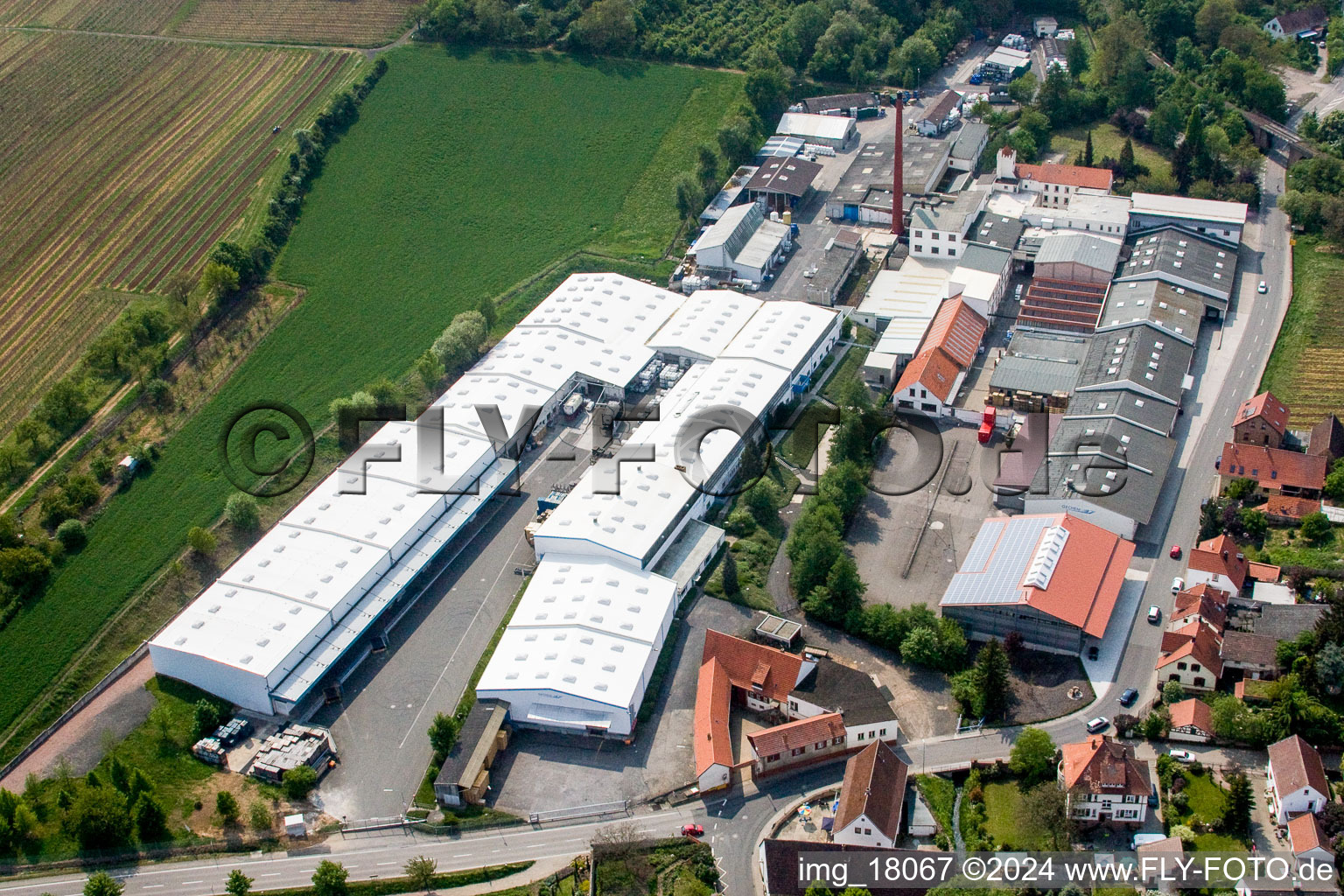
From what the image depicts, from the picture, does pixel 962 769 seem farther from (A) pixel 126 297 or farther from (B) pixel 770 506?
(A) pixel 126 297

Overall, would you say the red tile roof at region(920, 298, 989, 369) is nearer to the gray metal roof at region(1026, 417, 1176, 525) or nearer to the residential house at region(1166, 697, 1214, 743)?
the gray metal roof at region(1026, 417, 1176, 525)

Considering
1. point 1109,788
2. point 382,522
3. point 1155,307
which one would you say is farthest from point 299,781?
point 1155,307

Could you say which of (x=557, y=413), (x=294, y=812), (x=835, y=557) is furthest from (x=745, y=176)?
(x=294, y=812)

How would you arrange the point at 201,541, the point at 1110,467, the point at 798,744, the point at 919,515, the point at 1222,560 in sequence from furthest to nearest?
the point at 919,515, the point at 1110,467, the point at 201,541, the point at 1222,560, the point at 798,744

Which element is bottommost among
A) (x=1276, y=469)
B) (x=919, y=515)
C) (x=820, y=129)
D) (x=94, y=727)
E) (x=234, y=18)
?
(x=919, y=515)

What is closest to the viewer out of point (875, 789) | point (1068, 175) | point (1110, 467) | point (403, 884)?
point (875, 789)

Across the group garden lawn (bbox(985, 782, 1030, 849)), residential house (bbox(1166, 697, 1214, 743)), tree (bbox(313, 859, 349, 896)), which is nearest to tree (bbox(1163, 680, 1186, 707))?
residential house (bbox(1166, 697, 1214, 743))

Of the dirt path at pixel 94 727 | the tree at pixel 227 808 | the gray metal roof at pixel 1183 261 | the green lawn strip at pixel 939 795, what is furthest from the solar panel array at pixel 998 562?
the dirt path at pixel 94 727

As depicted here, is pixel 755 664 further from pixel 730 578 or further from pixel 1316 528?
pixel 1316 528
